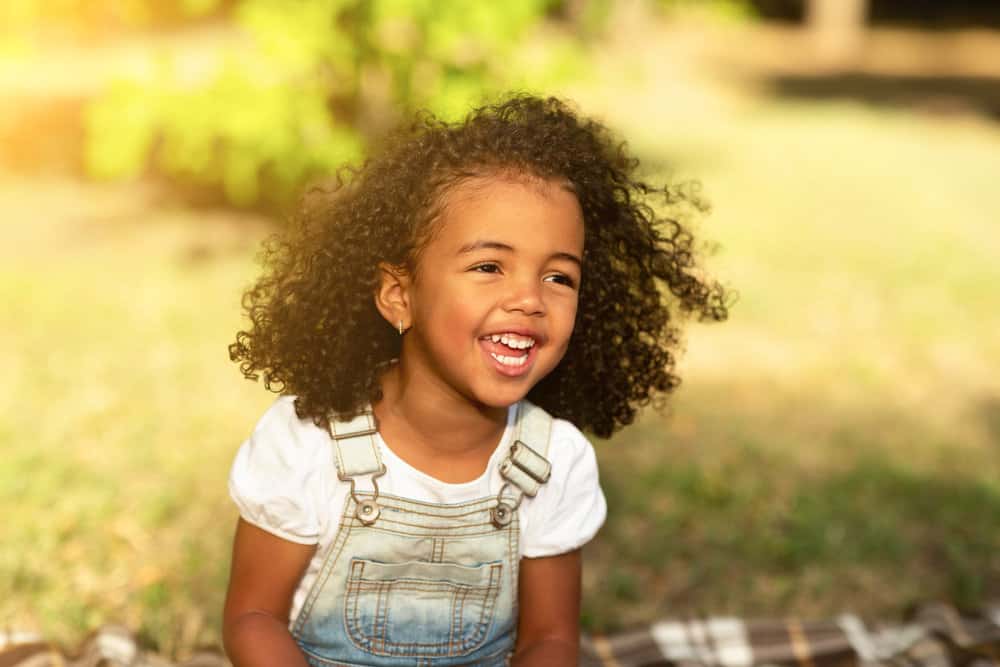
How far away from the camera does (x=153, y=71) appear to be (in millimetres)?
6035

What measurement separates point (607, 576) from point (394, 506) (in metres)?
1.49

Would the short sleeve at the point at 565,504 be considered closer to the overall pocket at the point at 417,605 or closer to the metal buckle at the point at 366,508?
the overall pocket at the point at 417,605

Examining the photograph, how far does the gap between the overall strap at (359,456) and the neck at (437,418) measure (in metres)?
0.06

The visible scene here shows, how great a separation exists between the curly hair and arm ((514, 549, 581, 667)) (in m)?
0.35

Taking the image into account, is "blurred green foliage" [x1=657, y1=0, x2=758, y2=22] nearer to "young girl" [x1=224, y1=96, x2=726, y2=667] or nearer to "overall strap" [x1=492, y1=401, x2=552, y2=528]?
"young girl" [x1=224, y1=96, x2=726, y2=667]

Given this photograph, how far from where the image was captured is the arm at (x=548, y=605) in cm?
224

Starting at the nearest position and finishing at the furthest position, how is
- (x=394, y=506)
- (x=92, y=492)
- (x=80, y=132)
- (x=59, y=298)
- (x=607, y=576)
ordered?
(x=394, y=506), (x=607, y=576), (x=92, y=492), (x=59, y=298), (x=80, y=132)

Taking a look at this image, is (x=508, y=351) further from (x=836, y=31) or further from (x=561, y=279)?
(x=836, y=31)

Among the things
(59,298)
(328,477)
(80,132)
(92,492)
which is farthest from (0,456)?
(80,132)

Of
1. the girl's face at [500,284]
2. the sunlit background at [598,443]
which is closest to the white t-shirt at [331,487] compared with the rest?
the girl's face at [500,284]

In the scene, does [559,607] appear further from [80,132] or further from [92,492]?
[80,132]

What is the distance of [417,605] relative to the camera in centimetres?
216

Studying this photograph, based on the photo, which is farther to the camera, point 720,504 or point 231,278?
point 231,278

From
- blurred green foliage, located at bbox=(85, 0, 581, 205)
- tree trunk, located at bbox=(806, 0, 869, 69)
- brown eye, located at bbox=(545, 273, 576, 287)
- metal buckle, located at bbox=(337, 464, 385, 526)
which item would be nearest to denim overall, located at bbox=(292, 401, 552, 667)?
metal buckle, located at bbox=(337, 464, 385, 526)
